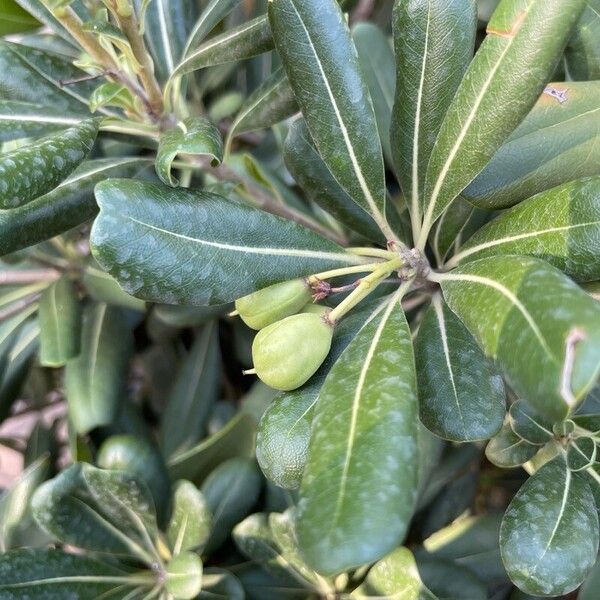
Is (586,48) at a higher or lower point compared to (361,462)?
higher

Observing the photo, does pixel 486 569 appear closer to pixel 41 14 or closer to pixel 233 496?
pixel 233 496

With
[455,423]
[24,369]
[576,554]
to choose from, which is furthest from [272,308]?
[24,369]

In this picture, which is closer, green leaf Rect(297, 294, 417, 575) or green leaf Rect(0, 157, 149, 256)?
green leaf Rect(297, 294, 417, 575)

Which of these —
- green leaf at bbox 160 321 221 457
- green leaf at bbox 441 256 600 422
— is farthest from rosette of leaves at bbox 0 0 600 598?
green leaf at bbox 160 321 221 457

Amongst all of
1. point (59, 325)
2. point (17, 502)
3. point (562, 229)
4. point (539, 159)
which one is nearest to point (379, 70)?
point (539, 159)

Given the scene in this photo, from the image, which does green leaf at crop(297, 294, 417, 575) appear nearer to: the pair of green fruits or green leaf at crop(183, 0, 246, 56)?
the pair of green fruits

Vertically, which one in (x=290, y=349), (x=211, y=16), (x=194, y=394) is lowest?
(x=194, y=394)

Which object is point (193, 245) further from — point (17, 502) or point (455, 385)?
point (17, 502)

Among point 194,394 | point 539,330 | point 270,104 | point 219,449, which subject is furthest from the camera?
point 194,394
